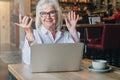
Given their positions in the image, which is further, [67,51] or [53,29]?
[53,29]

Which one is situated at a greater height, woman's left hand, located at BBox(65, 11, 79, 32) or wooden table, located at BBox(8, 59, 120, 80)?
woman's left hand, located at BBox(65, 11, 79, 32)

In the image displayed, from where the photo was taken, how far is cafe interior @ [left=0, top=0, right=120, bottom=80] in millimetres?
1561

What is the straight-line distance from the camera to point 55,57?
1.53 meters

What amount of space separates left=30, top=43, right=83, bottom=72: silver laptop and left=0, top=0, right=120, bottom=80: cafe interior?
34mm

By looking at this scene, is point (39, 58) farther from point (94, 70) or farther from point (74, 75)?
point (94, 70)

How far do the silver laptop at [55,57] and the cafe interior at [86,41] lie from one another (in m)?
0.03

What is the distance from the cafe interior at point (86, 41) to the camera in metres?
1.56

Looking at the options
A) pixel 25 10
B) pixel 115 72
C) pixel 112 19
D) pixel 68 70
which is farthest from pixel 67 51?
pixel 25 10

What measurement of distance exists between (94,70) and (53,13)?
0.46 meters

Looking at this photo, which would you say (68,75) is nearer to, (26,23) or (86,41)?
(26,23)

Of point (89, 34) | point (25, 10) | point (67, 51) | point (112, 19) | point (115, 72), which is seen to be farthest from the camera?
point (25, 10)

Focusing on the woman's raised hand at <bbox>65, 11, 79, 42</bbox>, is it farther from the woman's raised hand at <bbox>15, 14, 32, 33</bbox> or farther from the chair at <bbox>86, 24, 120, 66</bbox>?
the chair at <bbox>86, 24, 120, 66</bbox>

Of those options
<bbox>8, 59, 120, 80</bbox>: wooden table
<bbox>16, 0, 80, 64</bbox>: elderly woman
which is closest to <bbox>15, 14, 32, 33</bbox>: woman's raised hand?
<bbox>16, 0, 80, 64</bbox>: elderly woman

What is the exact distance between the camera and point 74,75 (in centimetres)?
155
